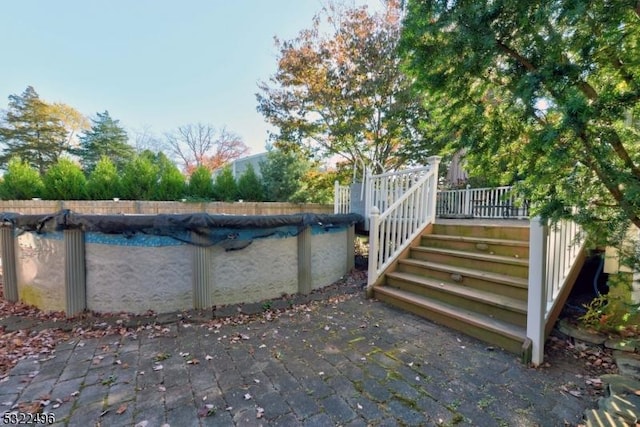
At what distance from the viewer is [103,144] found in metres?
18.0

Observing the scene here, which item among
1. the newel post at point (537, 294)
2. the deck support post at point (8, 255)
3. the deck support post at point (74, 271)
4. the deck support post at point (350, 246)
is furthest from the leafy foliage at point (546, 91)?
A: the deck support post at point (8, 255)

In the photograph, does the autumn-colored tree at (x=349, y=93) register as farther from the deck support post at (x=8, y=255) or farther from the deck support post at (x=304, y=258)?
the deck support post at (x=8, y=255)

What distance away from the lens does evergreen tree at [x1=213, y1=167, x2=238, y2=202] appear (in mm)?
9172

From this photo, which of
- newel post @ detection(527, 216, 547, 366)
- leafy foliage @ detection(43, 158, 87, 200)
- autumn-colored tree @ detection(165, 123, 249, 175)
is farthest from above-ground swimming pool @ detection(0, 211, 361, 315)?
autumn-colored tree @ detection(165, 123, 249, 175)

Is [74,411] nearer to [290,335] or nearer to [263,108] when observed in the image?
[290,335]

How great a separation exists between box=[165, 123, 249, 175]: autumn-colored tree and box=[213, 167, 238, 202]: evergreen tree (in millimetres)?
10479

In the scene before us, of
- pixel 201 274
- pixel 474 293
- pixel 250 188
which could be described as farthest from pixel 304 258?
pixel 250 188

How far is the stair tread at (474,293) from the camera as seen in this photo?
2.71m

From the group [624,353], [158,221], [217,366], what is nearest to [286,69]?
[158,221]

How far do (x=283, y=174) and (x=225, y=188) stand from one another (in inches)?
81.8

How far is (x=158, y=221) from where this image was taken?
3.22 meters

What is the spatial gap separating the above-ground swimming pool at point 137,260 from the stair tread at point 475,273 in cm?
200

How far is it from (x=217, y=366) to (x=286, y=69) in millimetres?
8440

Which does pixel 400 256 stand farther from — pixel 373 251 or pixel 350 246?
pixel 350 246
